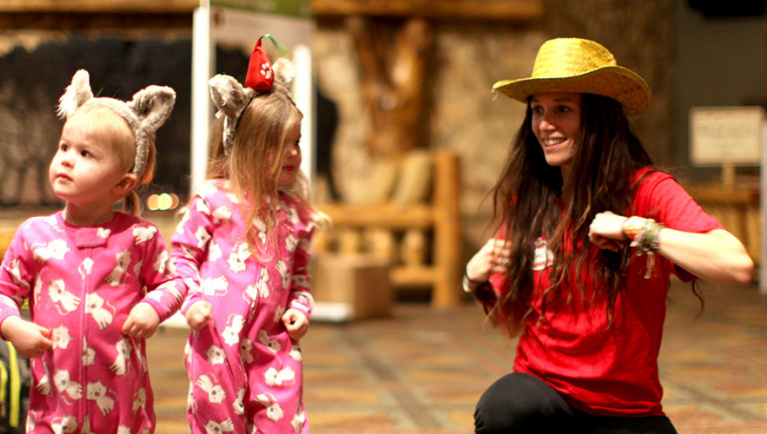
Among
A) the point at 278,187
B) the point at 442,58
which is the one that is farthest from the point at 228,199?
the point at 442,58

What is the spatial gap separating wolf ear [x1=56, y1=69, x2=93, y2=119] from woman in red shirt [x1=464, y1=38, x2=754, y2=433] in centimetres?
91

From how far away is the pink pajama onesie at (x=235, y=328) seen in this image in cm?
187

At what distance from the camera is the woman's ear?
1.78m

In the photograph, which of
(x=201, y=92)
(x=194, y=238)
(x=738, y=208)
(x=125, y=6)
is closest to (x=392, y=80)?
(x=125, y=6)

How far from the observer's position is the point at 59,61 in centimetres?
579

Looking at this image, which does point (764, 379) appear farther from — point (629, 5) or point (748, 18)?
point (748, 18)

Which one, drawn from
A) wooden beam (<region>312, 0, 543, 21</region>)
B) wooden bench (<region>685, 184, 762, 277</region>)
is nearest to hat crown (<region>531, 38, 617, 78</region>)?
wooden beam (<region>312, 0, 543, 21</region>)

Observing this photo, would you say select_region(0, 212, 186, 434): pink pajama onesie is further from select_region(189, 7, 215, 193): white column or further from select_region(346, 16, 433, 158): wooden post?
select_region(346, 16, 433, 158): wooden post

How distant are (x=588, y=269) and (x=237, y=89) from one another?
2.84 ft

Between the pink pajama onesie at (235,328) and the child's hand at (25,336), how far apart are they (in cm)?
31

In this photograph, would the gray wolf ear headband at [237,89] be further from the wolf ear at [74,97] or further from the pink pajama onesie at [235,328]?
the wolf ear at [74,97]

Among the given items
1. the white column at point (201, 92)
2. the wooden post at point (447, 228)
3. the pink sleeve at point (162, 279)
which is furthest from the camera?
the wooden post at point (447, 228)

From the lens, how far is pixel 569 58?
196 cm

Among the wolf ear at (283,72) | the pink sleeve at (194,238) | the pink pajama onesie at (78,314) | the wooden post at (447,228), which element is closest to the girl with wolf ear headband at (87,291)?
the pink pajama onesie at (78,314)
